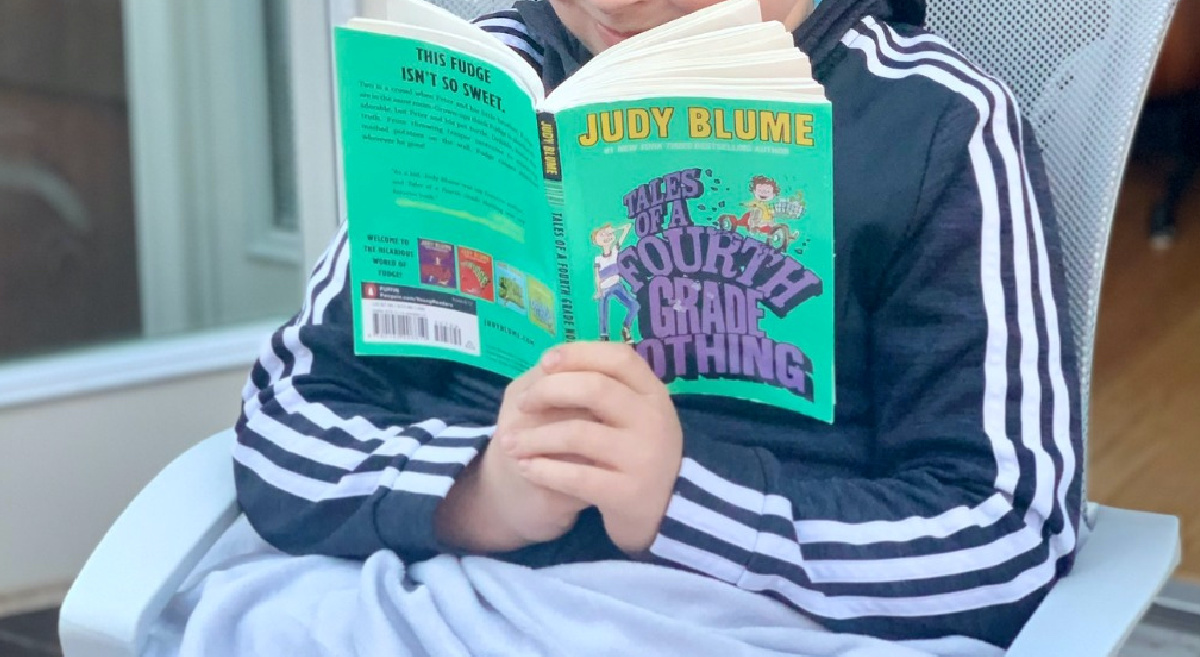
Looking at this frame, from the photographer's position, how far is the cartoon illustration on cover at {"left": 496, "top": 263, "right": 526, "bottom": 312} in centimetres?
62

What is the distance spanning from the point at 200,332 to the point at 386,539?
91 centimetres

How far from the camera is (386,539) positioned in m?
0.66

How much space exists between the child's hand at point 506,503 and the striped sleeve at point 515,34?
31 cm

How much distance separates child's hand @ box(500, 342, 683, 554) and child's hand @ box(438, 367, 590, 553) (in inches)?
0.4

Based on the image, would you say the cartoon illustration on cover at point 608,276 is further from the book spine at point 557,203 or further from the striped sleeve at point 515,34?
the striped sleeve at point 515,34

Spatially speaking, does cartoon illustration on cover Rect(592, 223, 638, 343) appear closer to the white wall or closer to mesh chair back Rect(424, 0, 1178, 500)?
mesh chair back Rect(424, 0, 1178, 500)

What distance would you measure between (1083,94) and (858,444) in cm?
27

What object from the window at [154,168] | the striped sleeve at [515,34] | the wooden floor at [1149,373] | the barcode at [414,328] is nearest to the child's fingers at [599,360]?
the barcode at [414,328]

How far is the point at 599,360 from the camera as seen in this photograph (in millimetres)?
564

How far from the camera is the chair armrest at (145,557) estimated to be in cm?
64

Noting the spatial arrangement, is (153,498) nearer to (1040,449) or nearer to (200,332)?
(1040,449)

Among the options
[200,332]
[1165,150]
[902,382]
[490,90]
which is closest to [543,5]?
[490,90]

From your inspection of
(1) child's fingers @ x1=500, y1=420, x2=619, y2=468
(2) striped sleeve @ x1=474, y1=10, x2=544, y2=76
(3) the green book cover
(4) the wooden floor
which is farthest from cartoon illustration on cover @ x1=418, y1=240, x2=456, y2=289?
(4) the wooden floor

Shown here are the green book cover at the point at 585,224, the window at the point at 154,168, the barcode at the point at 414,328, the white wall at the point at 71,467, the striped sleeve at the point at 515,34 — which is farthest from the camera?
the window at the point at 154,168
